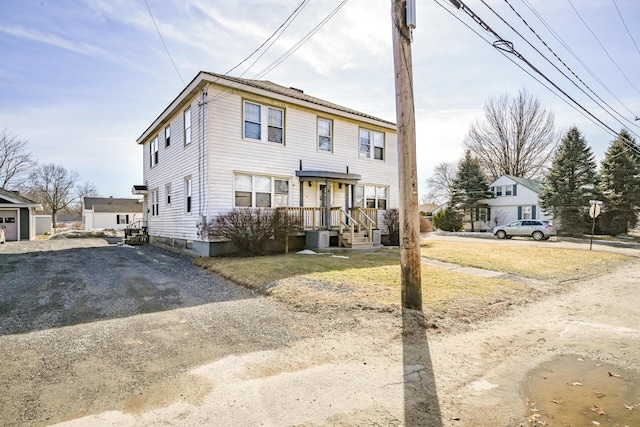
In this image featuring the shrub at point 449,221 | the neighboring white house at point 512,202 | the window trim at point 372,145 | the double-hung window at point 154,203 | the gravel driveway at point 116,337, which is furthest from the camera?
the shrub at point 449,221


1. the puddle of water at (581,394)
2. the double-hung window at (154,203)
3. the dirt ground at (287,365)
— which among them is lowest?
the puddle of water at (581,394)

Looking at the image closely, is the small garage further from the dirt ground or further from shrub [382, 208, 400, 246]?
shrub [382, 208, 400, 246]

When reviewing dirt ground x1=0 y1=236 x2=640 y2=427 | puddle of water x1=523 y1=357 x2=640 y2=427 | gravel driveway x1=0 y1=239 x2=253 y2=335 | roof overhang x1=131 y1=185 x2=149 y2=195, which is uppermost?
roof overhang x1=131 y1=185 x2=149 y2=195

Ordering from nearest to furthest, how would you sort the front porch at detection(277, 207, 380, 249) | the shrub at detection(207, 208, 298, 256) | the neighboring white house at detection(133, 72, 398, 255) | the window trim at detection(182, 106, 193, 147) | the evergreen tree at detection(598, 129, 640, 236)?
the shrub at detection(207, 208, 298, 256) < the neighboring white house at detection(133, 72, 398, 255) < the front porch at detection(277, 207, 380, 249) < the window trim at detection(182, 106, 193, 147) < the evergreen tree at detection(598, 129, 640, 236)

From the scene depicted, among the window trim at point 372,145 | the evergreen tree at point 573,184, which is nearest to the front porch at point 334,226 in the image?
the window trim at point 372,145

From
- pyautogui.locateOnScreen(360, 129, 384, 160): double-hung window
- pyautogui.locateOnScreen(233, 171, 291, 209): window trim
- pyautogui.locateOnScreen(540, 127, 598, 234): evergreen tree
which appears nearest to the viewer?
pyautogui.locateOnScreen(233, 171, 291, 209): window trim

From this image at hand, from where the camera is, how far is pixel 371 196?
17.3 meters

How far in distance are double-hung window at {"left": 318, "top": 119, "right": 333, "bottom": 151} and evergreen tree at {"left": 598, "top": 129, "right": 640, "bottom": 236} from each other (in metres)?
24.4

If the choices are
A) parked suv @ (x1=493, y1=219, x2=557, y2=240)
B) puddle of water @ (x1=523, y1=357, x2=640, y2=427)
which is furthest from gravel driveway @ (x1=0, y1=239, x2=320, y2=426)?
parked suv @ (x1=493, y1=219, x2=557, y2=240)

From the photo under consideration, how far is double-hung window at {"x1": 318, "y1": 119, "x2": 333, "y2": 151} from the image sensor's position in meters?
15.2

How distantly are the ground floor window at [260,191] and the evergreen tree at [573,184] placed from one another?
82.2ft

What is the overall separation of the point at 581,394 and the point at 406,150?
3776mm

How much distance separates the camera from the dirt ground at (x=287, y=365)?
2.74 m

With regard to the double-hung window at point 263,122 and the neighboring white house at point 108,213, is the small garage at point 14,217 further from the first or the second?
the neighboring white house at point 108,213
